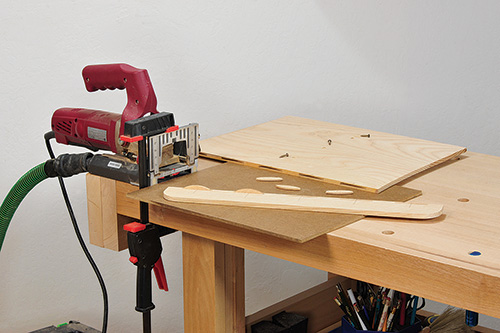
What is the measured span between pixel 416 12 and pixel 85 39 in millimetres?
1260

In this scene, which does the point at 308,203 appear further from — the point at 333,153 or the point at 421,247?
the point at 333,153

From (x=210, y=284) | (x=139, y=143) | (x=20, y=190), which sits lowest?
(x=210, y=284)

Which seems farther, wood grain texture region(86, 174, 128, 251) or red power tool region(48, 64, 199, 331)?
wood grain texture region(86, 174, 128, 251)

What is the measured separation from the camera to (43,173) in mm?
1303

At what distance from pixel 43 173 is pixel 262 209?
48cm

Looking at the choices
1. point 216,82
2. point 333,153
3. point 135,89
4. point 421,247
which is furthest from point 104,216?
point 216,82

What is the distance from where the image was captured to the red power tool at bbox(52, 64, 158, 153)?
1185 mm

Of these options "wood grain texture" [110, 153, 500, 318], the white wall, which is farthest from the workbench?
the white wall

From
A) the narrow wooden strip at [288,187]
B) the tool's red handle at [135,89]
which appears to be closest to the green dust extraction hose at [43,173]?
the tool's red handle at [135,89]

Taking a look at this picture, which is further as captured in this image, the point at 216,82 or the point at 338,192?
the point at 216,82

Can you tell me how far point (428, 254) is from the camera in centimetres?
92

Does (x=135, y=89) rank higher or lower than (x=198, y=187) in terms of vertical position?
higher

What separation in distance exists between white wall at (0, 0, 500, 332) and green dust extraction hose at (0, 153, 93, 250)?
0.24 metres

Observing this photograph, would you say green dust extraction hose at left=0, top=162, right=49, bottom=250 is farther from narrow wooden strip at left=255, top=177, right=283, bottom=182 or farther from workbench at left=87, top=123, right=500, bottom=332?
narrow wooden strip at left=255, top=177, right=283, bottom=182
